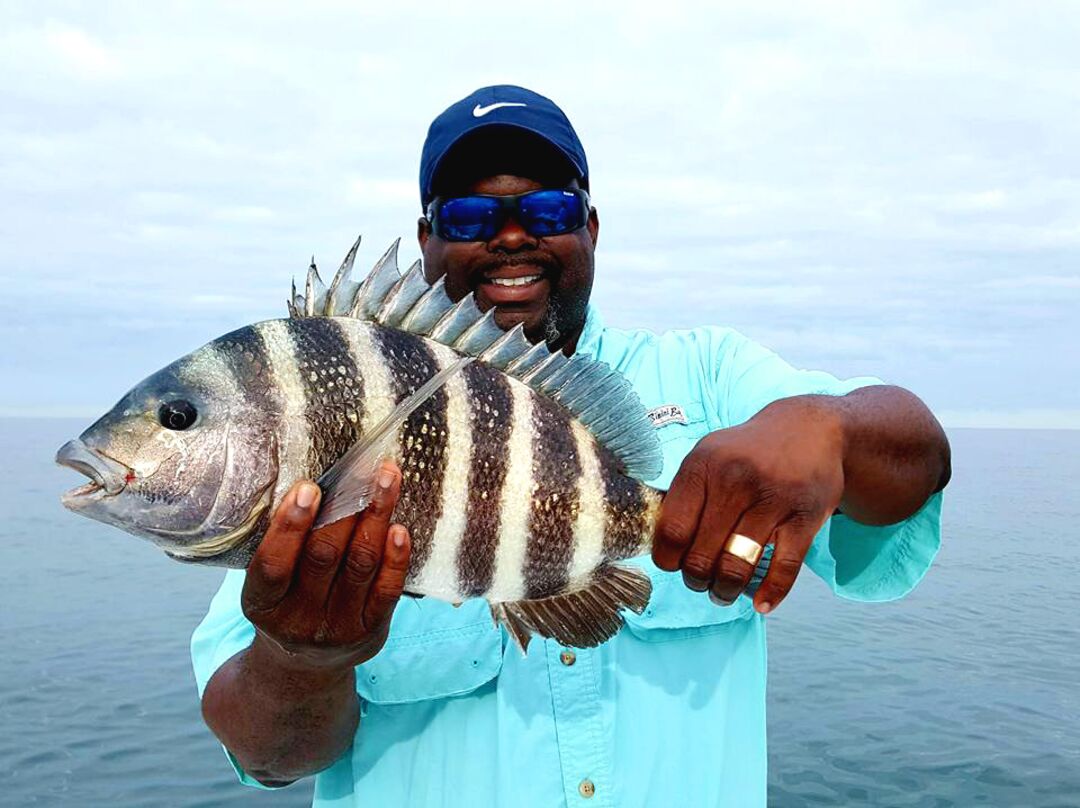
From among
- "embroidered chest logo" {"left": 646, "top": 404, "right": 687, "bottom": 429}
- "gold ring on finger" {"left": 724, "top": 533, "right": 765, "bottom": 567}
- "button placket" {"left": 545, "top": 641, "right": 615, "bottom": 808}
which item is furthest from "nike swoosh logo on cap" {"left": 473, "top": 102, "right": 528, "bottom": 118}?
"gold ring on finger" {"left": 724, "top": 533, "right": 765, "bottom": 567}

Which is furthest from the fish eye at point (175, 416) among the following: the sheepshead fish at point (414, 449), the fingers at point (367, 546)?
the fingers at point (367, 546)

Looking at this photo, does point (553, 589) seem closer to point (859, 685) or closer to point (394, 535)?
point (394, 535)

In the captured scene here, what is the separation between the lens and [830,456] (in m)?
2.08

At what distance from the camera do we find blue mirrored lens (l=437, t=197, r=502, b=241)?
3445mm

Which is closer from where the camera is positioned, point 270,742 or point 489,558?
point 489,558

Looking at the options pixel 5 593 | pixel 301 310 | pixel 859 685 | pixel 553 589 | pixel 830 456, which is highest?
pixel 301 310

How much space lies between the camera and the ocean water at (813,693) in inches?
376

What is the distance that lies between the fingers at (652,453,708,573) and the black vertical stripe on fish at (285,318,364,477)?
2.43 feet

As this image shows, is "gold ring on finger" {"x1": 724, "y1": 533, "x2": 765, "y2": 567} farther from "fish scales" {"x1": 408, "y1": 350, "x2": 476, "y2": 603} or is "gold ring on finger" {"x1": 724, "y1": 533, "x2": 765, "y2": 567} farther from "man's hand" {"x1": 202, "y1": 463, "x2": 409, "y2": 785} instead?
"man's hand" {"x1": 202, "y1": 463, "x2": 409, "y2": 785}

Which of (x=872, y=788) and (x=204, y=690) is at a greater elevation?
(x=204, y=690)

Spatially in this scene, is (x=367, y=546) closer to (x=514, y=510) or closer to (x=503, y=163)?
(x=514, y=510)

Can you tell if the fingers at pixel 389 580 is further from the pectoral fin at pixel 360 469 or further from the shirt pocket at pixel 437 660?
the shirt pocket at pixel 437 660

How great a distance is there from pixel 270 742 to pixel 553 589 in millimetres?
1113

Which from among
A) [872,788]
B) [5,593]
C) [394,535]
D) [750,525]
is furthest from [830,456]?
[5,593]
